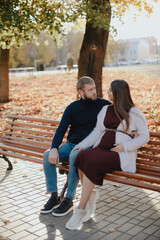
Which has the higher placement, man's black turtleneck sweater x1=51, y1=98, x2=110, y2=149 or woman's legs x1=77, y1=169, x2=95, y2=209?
man's black turtleneck sweater x1=51, y1=98, x2=110, y2=149

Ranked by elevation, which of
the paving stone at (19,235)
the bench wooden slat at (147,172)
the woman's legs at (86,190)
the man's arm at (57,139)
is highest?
the man's arm at (57,139)

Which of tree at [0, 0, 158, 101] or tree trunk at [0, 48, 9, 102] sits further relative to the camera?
tree trunk at [0, 48, 9, 102]

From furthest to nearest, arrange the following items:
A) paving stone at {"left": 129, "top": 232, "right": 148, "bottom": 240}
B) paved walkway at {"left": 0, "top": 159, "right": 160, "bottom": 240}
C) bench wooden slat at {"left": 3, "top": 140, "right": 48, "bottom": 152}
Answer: bench wooden slat at {"left": 3, "top": 140, "right": 48, "bottom": 152} < paved walkway at {"left": 0, "top": 159, "right": 160, "bottom": 240} < paving stone at {"left": 129, "top": 232, "right": 148, "bottom": 240}

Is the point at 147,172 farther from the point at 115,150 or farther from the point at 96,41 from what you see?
the point at 96,41

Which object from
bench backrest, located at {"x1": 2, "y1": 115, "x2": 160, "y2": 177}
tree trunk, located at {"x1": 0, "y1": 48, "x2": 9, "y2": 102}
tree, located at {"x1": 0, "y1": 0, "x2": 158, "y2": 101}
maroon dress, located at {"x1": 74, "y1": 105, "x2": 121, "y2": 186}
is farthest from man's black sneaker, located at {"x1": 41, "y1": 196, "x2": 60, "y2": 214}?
tree trunk, located at {"x1": 0, "y1": 48, "x2": 9, "y2": 102}

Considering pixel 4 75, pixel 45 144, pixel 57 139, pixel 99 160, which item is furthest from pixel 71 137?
pixel 4 75

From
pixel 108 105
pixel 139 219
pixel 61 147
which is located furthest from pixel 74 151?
pixel 139 219

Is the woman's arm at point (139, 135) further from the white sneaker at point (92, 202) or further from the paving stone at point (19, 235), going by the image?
the paving stone at point (19, 235)

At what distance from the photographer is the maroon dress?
3.70 metres

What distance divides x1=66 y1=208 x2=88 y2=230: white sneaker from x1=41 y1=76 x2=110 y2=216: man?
32 cm

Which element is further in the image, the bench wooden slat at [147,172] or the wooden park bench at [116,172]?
the bench wooden slat at [147,172]

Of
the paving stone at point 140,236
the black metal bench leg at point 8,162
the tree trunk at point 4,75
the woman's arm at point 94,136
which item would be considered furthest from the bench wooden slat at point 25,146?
the tree trunk at point 4,75

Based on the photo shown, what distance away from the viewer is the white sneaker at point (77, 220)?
12.2ft

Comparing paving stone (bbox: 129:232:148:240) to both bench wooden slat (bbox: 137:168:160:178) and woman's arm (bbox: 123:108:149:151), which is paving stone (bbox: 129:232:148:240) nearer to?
bench wooden slat (bbox: 137:168:160:178)
